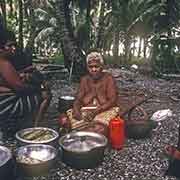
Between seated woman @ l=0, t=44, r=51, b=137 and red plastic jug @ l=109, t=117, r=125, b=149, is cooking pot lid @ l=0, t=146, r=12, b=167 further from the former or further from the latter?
red plastic jug @ l=109, t=117, r=125, b=149

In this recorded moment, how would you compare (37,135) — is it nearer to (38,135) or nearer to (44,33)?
(38,135)

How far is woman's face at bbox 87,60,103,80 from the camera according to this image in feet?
15.3

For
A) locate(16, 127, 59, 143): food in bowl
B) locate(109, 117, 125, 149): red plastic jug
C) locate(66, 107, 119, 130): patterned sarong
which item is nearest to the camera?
locate(16, 127, 59, 143): food in bowl

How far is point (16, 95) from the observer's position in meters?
4.77

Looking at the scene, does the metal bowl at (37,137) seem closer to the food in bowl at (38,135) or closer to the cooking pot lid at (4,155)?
the food in bowl at (38,135)

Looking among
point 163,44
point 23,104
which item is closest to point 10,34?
point 23,104

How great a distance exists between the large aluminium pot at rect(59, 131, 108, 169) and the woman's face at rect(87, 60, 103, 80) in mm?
915

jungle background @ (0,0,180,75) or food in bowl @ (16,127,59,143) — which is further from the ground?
jungle background @ (0,0,180,75)

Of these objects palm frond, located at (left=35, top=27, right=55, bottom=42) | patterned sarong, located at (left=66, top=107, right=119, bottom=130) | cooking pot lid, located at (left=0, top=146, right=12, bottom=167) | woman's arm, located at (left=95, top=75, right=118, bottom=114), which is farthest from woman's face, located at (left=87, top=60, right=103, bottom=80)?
palm frond, located at (left=35, top=27, right=55, bottom=42)

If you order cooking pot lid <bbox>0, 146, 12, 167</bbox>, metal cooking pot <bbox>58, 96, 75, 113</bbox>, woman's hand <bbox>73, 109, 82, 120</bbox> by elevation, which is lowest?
cooking pot lid <bbox>0, 146, 12, 167</bbox>

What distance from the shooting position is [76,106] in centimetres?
484

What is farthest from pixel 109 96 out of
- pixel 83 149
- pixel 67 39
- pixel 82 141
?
pixel 67 39

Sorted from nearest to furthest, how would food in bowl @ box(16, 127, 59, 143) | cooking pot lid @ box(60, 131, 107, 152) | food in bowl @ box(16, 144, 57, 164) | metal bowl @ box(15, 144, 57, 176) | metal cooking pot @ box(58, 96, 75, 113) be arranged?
1. metal bowl @ box(15, 144, 57, 176)
2. food in bowl @ box(16, 144, 57, 164)
3. cooking pot lid @ box(60, 131, 107, 152)
4. food in bowl @ box(16, 127, 59, 143)
5. metal cooking pot @ box(58, 96, 75, 113)

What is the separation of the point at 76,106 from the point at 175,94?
4244 millimetres
